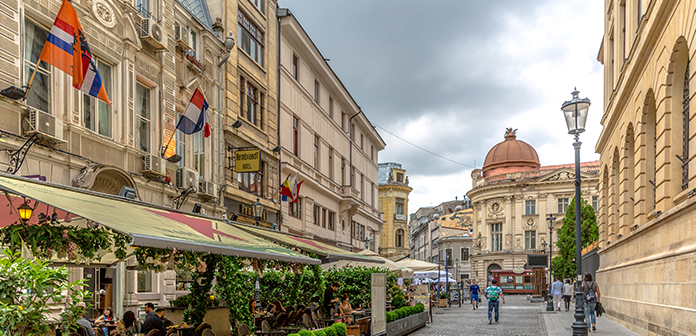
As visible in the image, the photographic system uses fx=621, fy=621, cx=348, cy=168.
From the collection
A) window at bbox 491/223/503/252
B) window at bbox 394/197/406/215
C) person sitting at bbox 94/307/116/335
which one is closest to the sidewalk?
person sitting at bbox 94/307/116/335

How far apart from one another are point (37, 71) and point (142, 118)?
4.46 metres

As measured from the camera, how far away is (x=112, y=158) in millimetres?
15953

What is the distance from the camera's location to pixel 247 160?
75.8 feet

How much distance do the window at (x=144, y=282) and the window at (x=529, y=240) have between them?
73740mm

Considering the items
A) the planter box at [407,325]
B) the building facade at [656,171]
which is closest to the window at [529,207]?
the building facade at [656,171]

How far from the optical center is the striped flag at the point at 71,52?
11617 mm

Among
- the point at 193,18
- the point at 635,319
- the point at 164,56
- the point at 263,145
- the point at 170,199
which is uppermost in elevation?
the point at 193,18

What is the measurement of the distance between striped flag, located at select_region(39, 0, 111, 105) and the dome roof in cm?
8190

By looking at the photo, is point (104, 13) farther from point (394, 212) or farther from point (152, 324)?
point (394, 212)

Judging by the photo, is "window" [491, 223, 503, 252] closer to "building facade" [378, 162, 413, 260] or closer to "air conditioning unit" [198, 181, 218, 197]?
"building facade" [378, 162, 413, 260]

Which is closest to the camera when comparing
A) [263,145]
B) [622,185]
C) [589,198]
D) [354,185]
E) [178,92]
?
[178,92]

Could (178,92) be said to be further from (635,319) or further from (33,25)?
(635,319)

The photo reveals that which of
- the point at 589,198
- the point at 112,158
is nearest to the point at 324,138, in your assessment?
the point at 112,158

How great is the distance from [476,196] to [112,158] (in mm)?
79819
